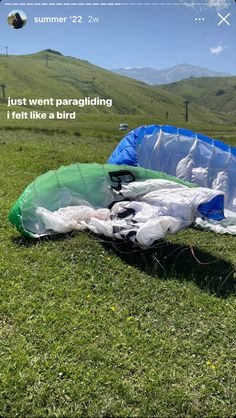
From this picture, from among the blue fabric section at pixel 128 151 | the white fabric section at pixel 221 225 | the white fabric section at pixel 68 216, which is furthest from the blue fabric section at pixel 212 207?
the blue fabric section at pixel 128 151

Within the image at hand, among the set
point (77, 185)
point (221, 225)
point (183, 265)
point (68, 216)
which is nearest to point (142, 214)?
point (183, 265)

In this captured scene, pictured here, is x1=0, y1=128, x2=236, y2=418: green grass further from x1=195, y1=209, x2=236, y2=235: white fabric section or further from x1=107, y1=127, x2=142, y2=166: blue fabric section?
x1=107, y1=127, x2=142, y2=166: blue fabric section

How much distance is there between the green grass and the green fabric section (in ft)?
2.82

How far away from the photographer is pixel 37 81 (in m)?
170

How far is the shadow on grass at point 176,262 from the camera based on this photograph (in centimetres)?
696

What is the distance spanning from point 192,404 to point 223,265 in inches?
149

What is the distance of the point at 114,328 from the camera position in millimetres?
5477

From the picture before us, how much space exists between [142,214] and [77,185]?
199cm

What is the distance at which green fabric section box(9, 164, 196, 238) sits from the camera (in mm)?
8438

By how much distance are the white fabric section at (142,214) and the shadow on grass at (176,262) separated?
284 mm

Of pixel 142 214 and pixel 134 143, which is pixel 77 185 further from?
pixel 134 143

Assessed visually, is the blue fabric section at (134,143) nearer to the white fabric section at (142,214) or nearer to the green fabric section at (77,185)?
the green fabric section at (77,185)

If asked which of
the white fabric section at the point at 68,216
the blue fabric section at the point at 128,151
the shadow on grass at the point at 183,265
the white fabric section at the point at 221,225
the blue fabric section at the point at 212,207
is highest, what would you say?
the blue fabric section at the point at 128,151

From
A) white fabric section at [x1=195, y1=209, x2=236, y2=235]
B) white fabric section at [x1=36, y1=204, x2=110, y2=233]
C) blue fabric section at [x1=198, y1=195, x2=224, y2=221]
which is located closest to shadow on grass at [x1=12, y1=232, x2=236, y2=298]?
white fabric section at [x1=36, y1=204, x2=110, y2=233]
